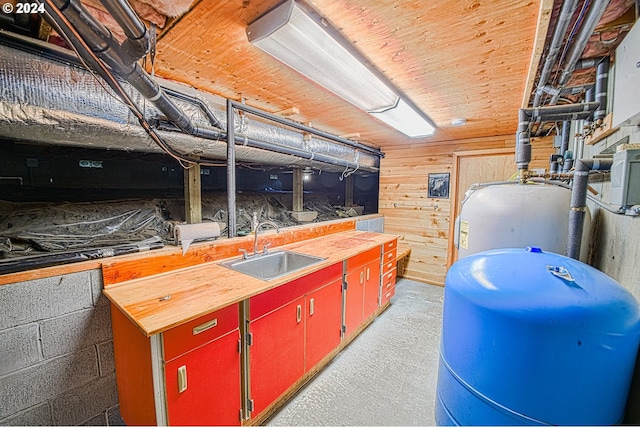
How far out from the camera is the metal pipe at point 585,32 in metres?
0.99

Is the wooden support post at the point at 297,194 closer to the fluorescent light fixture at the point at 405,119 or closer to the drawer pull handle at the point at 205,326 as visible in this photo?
the fluorescent light fixture at the point at 405,119

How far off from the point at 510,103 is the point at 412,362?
97.8 inches

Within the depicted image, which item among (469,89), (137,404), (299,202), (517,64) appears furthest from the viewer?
(299,202)

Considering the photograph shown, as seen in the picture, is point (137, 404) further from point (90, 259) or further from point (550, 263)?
point (550, 263)

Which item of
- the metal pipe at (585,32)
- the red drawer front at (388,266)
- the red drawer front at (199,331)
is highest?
the metal pipe at (585,32)

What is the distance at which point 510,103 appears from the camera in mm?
2277

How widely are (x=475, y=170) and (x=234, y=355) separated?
12.7 ft

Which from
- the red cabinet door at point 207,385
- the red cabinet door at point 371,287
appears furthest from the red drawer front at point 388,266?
the red cabinet door at point 207,385

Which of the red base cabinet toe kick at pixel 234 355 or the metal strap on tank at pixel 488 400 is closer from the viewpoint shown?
the metal strap on tank at pixel 488 400

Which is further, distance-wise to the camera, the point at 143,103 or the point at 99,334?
the point at 143,103

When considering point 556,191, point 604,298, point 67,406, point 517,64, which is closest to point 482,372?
point 604,298

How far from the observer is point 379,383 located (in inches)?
76.2

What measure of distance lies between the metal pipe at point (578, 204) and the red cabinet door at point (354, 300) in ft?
5.07

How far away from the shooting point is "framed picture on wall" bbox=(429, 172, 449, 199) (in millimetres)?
3813
